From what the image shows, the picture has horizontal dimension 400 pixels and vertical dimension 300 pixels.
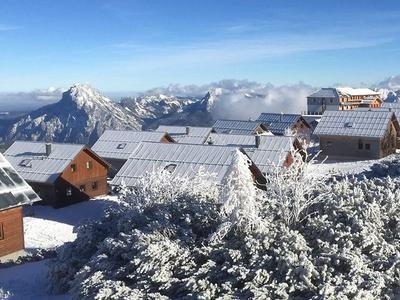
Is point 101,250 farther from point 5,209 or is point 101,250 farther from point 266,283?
point 5,209

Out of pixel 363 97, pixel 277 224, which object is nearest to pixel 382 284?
pixel 277 224

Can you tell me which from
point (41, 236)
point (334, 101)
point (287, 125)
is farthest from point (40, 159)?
point (334, 101)

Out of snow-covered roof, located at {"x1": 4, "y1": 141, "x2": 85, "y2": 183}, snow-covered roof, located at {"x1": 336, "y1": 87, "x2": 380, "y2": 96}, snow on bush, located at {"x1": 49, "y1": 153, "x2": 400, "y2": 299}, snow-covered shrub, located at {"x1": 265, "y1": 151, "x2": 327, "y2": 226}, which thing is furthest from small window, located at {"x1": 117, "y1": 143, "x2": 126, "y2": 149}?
snow-covered roof, located at {"x1": 336, "y1": 87, "x2": 380, "y2": 96}

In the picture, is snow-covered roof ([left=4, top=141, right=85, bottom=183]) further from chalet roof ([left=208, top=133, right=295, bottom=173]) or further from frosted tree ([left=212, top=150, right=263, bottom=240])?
frosted tree ([left=212, top=150, right=263, bottom=240])

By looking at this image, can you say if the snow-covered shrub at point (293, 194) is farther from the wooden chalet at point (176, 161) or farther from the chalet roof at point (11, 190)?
the wooden chalet at point (176, 161)

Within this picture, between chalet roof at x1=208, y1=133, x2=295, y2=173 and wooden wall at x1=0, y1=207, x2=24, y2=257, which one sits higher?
chalet roof at x1=208, y1=133, x2=295, y2=173

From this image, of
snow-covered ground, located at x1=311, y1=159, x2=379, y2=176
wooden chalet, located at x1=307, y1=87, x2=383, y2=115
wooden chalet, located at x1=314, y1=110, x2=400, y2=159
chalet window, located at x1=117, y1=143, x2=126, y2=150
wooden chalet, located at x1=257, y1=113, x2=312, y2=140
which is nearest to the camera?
snow-covered ground, located at x1=311, y1=159, x2=379, y2=176

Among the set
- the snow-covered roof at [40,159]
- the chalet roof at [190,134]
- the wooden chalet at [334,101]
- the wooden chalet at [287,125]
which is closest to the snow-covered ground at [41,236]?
the snow-covered roof at [40,159]

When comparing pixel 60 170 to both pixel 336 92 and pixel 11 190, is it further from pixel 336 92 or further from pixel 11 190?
pixel 336 92
